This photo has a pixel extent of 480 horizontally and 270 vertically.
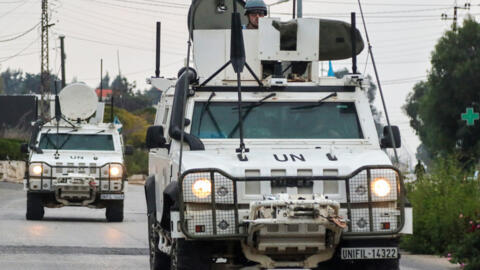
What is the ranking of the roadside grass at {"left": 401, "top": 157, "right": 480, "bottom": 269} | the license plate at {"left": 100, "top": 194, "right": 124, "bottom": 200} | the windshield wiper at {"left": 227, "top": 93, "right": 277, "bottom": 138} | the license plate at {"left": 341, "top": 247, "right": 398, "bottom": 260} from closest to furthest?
the license plate at {"left": 341, "top": 247, "right": 398, "bottom": 260} → the windshield wiper at {"left": 227, "top": 93, "right": 277, "bottom": 138} → the roadside grass at {"left": 401, "top": 157, "right": 480, "bottom": 269} → the license plate at {"left": 100, "top": 194, "right": 124, "bottom": 200}

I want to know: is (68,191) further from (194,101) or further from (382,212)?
(382,212)

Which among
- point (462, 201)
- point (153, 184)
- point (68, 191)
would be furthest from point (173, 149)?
point (68, 191)

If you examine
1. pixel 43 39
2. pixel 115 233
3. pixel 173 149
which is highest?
pixel 43 39

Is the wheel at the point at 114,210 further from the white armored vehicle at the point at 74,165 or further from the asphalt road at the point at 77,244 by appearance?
the asphalt road at the point at 77,244

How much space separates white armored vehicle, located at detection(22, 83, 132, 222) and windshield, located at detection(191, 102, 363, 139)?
13.7 m

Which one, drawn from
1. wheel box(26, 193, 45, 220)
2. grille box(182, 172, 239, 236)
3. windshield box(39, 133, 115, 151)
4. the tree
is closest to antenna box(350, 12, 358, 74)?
grille box(182, 172, 239, 236)

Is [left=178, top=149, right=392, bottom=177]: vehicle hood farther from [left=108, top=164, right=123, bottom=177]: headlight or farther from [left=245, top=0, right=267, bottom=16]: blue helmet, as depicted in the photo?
[left=108, top=164, right=123, bottom=177]: headlight

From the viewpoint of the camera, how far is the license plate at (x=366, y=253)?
11008mm

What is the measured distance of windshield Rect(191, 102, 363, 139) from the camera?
1245 cm

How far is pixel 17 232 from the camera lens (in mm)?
22219

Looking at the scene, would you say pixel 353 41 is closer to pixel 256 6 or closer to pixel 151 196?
pixel 256 6

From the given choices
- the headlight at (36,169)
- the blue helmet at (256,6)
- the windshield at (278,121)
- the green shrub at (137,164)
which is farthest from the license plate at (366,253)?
the green shrub at (137,164)

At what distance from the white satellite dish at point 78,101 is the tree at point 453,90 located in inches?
1688

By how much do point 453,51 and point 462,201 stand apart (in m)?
54.7
